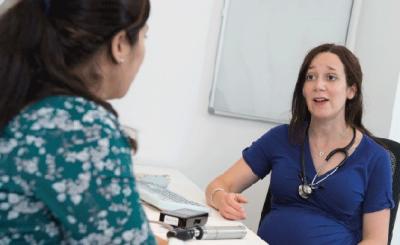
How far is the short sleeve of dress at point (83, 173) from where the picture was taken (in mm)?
671

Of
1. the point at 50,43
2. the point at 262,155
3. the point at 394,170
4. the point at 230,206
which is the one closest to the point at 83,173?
the point at 50,43

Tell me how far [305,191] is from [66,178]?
1235 mm

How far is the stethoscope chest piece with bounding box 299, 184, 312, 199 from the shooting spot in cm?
175

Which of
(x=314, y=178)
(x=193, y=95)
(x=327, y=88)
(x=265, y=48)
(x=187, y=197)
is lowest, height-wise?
(x=187, y=197)

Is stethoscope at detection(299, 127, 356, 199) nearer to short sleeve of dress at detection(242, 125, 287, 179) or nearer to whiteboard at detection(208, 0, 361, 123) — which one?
short sleeve of dress at detection(242, 125, 287, 179)

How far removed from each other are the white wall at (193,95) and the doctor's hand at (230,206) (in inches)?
24.5

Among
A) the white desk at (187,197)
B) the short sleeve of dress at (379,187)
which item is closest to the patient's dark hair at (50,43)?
the white desk at (187,197)

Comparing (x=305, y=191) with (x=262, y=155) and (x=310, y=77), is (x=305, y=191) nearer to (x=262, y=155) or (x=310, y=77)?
(x=262, y=155)

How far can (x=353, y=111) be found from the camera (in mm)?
1928

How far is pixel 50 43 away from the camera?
0.75m

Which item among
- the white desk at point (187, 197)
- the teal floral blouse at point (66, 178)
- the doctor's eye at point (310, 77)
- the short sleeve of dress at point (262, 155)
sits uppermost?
the doctor's eye at point (310, 77)

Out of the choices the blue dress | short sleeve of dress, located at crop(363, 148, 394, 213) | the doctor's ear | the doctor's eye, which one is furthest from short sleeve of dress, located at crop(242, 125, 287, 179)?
the doctor's ear

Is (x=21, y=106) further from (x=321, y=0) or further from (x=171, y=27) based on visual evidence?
(x=321, y=0)

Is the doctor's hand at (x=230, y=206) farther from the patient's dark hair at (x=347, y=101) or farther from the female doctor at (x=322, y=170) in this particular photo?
the patient's dark hair at (x=347, y=101)
